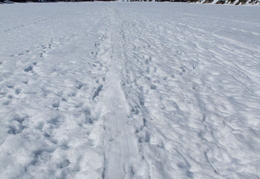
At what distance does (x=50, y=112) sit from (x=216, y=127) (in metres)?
2.94

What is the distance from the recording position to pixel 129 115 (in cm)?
391

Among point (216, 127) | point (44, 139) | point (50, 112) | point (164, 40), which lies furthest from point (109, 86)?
point (164, 40)

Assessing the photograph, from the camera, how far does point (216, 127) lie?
12.1 ft

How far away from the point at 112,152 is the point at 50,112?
1.56 m

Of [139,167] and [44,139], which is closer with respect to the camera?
[139,167]

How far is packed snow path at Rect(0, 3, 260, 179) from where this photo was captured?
289 cm

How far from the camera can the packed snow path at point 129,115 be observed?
2891 mm

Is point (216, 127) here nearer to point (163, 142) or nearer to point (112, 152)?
point (163, 142)

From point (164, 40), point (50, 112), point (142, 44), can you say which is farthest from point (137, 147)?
point (164, 40)

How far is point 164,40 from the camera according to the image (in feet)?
32.2

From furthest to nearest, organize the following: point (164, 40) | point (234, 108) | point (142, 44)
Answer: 1. point (164, 40)
2. point (142, 44)
3. point (234, 108)

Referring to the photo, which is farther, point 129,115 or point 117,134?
point 129,115

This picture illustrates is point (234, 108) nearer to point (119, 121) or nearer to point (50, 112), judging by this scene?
point (119, 121)

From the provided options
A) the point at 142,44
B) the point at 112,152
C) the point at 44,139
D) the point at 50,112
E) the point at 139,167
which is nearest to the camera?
the point at 139,167
